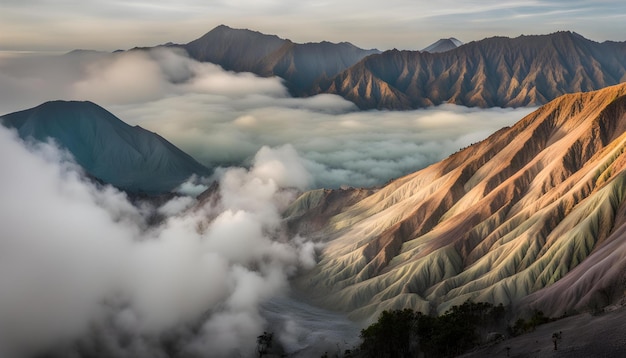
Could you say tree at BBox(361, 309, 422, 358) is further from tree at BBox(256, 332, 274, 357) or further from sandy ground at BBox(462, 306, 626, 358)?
tree at BBox(256, 332, 274, 357)

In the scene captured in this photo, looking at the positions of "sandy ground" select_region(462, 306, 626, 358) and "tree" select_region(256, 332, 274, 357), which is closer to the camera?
"sandy ground" select_region(462, 306, 626, 358)

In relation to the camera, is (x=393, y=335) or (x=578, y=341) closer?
(x=578, y=341)

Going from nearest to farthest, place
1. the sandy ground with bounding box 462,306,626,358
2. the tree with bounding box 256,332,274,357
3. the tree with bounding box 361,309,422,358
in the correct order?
the sandy ground with bounding box 462,306,626,358, the tree with bounding box 361,309,422,358, the tree with bounding box 256,332,274,357

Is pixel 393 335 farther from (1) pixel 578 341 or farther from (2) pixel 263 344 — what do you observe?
(2) pixel 263 344

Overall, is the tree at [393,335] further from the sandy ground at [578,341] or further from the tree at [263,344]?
the tree at [263,344]

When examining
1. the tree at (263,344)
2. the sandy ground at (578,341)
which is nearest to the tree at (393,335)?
the sandy ground at (578,341)

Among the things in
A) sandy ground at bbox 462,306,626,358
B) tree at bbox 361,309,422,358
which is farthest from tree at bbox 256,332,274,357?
sandy ground at bbox 462,306,626,358

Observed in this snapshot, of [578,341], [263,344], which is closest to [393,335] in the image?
[578,341]

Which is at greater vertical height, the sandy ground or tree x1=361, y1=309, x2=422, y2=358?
the sandy ground
